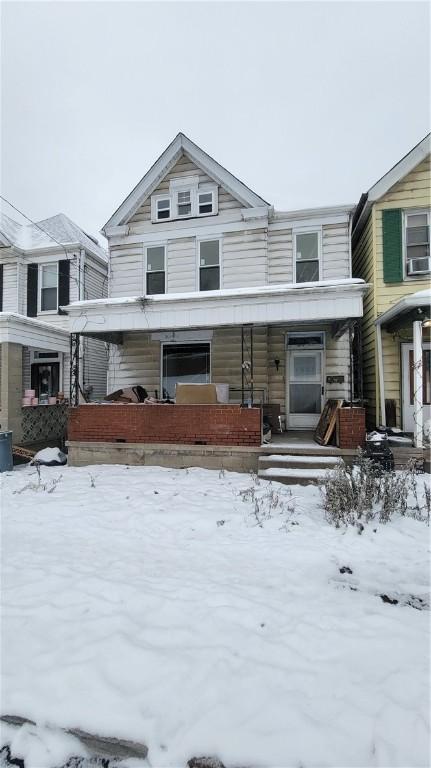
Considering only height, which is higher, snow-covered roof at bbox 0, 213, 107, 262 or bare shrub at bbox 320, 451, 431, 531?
snow-covered roof at bbox 0, 213, 107, 262

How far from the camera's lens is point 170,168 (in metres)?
11.1

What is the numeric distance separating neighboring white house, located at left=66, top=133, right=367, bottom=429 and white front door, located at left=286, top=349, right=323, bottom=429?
0.09 feet

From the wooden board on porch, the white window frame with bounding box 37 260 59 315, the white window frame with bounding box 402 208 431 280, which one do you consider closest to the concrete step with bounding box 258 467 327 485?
the wooden board on porch

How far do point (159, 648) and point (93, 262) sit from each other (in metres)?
14.0

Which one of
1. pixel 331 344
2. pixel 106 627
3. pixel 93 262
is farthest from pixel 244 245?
pixel 106 627

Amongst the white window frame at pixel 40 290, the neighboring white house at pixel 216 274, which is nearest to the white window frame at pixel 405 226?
the neighboring white house at pixel 216 274

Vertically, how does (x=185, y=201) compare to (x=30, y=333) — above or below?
above

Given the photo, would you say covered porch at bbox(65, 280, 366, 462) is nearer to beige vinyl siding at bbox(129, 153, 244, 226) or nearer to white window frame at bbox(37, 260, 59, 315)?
beige vinyl siding at bbox(129, 153, 244, 226)

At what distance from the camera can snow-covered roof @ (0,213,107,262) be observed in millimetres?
13516

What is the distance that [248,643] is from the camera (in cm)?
248

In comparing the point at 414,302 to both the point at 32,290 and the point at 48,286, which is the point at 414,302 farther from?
the point at 32,290

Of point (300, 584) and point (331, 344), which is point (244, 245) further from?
point (300, 584)

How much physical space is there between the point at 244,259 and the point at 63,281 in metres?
7.07

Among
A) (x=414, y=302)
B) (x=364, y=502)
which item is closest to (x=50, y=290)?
(x=414, y=302)
